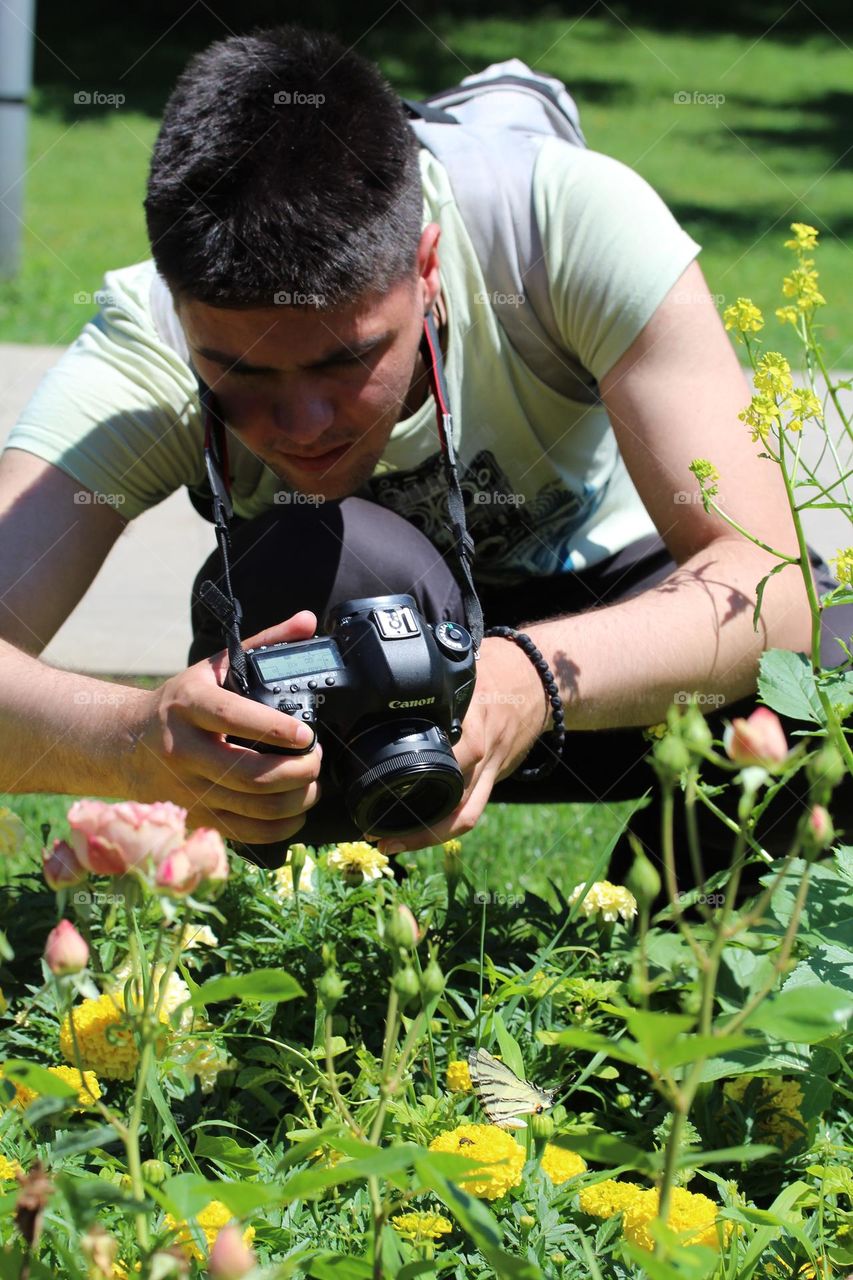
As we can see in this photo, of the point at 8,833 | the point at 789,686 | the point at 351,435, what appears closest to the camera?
the point at 789,686

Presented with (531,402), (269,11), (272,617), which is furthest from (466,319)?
(269,11)

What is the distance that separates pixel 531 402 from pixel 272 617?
0.49 metres

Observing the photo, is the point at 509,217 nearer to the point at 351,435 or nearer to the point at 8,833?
the point at 351,435

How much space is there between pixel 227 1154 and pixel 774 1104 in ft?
1.63

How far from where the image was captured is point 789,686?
4.10 ft

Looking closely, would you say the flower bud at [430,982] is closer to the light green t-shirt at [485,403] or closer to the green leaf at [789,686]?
the green leaf at [789,686]

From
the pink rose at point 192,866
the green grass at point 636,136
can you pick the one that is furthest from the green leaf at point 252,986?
→ the green grass at point 636,136

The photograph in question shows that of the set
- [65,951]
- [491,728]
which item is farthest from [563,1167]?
[65,951]

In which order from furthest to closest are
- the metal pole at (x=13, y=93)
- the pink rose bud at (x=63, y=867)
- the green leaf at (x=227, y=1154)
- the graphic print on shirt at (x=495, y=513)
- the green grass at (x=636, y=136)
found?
1. the green grass at (x=636, y=136)
2. the metal pole at (x=13, y=93)
3. the graphic print on shirt at (x=495, y=513)
4. the green leaf at (x=227, y=1154)
5. the pink rose bud at (x=63, y=867)

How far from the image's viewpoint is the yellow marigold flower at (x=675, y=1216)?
1.00 m

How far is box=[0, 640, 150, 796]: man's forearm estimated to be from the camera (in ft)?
4.88

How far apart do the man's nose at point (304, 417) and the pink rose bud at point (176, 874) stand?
970 millimetres

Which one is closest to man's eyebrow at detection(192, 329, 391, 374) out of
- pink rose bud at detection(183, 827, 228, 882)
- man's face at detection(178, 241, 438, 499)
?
man's face at detection(178, 241, 438, 499)

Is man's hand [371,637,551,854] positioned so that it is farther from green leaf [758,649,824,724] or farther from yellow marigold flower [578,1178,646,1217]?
yellow marigold flower [578,1178,646,1217]
